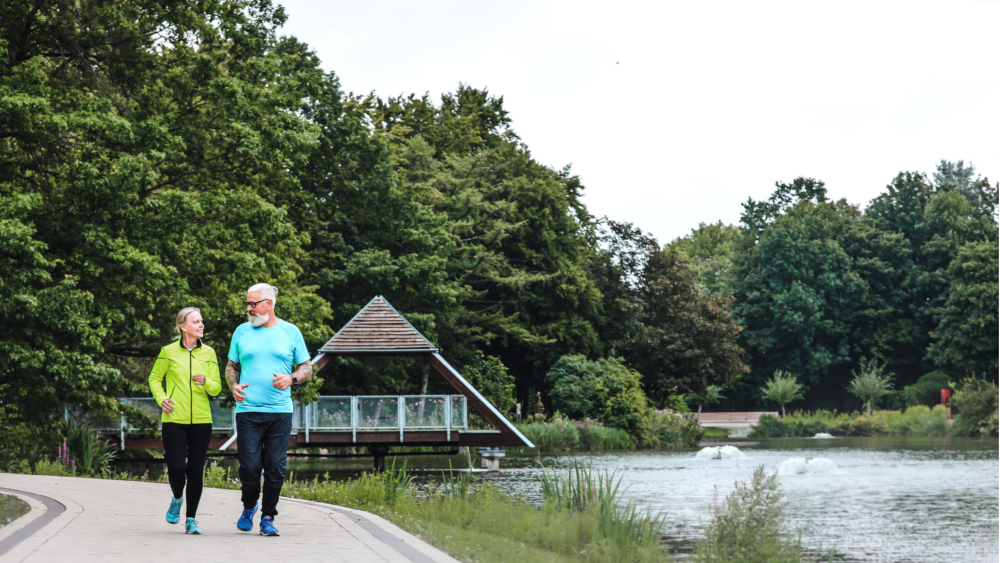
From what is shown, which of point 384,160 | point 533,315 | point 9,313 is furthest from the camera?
point 533,315

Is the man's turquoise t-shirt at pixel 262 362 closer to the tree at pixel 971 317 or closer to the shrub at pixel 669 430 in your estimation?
the shrub at pixel 669 430

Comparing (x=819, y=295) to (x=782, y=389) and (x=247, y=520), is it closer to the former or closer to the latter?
(x=782, y=389)

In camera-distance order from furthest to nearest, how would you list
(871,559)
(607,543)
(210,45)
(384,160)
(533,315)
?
1. (533,315)
2. (384,160)
3. (210,45)
4. (871,559)
5. (607,543)

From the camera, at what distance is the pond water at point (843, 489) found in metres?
14.6

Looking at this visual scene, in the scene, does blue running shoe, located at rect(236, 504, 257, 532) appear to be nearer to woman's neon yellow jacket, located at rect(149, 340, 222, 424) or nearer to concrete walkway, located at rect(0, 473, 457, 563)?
concrete walkway, located at rect(0, 473, 457, 563)

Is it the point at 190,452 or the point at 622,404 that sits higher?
the point at 622,404

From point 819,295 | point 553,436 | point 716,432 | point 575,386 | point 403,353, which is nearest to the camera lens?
point 403,353

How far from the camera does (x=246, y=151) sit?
21.1 meters

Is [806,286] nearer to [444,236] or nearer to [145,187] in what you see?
[444,236]

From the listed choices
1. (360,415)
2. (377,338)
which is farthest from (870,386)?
(360,415)

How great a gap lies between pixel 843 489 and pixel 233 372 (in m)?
19.3

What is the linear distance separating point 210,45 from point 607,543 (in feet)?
57.4

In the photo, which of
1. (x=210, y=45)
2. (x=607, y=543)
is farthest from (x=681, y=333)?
(x=607, y=543)

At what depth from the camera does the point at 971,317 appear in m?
61.1
